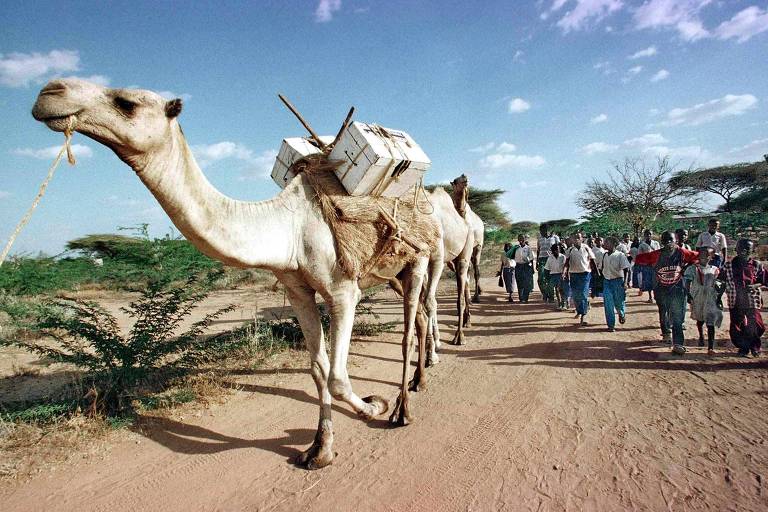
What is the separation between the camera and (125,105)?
7.45 feet

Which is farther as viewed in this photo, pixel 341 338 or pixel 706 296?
pixel 706 296

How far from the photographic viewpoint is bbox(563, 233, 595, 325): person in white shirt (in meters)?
8.66

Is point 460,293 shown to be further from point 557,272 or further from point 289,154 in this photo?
point 289,154

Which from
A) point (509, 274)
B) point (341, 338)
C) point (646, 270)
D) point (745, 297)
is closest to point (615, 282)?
point (745, 297)

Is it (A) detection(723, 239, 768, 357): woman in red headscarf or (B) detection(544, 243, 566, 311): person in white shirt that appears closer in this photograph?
(A) detection(723, 239, 768, 357): woman in red headscarf

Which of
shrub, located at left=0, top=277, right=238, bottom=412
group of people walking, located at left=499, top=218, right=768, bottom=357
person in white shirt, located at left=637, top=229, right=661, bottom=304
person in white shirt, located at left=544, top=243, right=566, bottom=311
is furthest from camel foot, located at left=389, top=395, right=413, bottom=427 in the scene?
person in white shirt, located at left=637, top=229, right=661, bottom=304

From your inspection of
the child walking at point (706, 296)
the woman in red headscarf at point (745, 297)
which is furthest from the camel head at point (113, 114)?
the child walking at point (706, 296)

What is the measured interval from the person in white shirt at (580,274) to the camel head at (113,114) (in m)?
8.40

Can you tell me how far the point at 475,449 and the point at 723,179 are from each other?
3688cm

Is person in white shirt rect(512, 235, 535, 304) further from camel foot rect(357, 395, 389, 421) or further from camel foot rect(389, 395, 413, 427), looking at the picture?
camel foot rect(357, 395, 389, 421)

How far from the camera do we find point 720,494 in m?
3.01

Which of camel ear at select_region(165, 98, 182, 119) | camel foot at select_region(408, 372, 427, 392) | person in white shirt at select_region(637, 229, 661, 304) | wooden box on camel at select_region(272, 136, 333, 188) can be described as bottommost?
camel foot at select_region(408, 372, 427, 392)

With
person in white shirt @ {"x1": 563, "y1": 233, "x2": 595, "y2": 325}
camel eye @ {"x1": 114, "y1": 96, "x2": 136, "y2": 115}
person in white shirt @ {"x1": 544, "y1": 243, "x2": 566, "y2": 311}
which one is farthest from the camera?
person in white shirt @ {"x1": 544, "y1": 243, "x2": 566, "y2": 311}

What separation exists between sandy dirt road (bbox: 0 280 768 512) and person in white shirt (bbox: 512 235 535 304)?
18.8 ft
